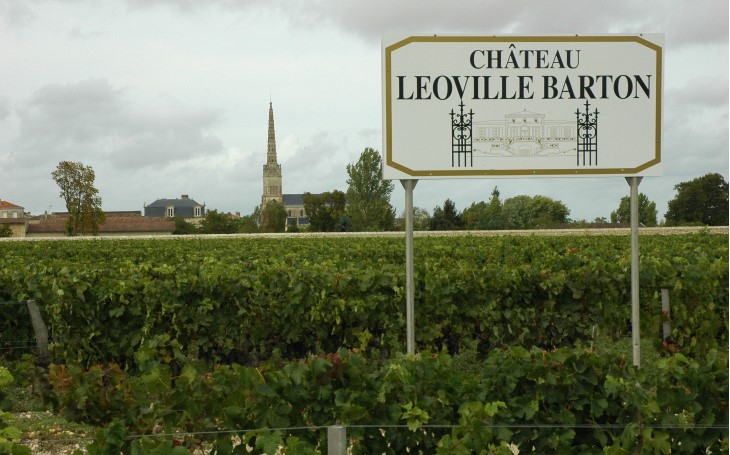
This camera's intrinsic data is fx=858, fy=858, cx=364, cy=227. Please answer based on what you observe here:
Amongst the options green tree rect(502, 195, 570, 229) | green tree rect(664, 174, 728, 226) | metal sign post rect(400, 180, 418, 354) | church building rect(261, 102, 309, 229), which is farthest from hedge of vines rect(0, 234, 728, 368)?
church building rect(261, 102, 309, 229)

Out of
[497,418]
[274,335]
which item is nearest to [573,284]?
[274,335]

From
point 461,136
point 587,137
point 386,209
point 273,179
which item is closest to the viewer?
point 461,136

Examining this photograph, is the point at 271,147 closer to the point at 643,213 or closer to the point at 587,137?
the point at 643,213

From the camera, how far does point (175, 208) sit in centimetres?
17500

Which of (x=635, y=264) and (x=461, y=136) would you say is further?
(x=635, y=264)

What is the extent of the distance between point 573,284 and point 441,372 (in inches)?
221

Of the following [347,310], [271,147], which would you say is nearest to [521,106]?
[347,310]

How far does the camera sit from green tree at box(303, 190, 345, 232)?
88.2 metres

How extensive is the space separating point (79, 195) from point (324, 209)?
24.5m

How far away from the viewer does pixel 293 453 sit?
418 cm

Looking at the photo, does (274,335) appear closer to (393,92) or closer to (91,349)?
(91,349)

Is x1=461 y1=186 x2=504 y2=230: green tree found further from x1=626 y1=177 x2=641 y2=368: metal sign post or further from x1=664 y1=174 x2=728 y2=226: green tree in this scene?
x1=626 y1=177 x2=641 y2=368: metal sign post

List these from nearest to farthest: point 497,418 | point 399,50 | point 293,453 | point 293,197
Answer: point 293,453 → point 497,418 → point 399,50 → point 293,197

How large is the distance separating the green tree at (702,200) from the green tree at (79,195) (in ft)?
180
